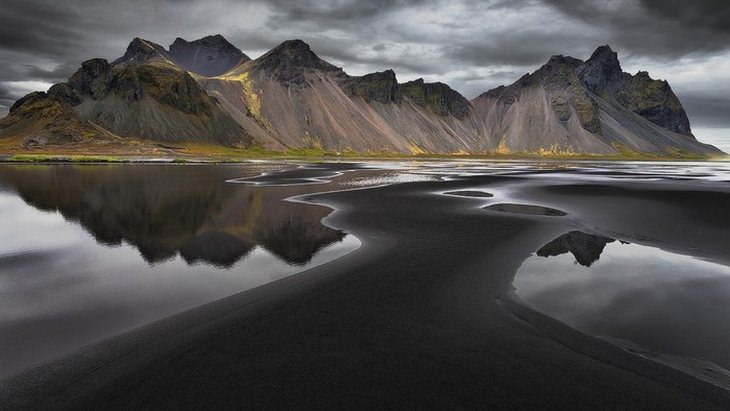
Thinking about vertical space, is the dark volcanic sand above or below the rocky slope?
below

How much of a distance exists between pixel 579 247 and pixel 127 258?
15.6m

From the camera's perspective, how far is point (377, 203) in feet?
84.6

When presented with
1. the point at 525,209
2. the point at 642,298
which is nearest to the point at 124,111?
the point at 525,209

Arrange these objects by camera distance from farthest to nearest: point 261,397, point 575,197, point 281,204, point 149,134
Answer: point 149,134
point 575,197
point 281,204
point 261,397

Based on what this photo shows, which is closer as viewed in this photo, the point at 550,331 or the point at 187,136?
the point at 550,331

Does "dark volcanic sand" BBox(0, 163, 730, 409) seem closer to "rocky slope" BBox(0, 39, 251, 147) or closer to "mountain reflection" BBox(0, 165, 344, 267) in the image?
"mountain reflection" BBox(0, 165, 344, 267)

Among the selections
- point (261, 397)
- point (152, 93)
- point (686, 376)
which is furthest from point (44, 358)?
point (152, 93)

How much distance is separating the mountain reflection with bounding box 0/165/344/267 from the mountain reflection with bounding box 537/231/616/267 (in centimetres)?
778

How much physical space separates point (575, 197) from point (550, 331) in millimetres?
25931

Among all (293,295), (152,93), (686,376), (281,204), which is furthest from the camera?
(152,93)

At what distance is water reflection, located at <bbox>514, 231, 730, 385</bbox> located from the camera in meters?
7.12

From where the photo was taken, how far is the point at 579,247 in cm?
1481

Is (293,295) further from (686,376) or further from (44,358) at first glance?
(686,376)

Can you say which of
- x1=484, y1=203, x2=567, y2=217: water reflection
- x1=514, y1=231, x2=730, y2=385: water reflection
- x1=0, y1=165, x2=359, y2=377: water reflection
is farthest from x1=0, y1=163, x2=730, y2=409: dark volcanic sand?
x1=484, y1=203, x2=567, y2=217: water reflection
